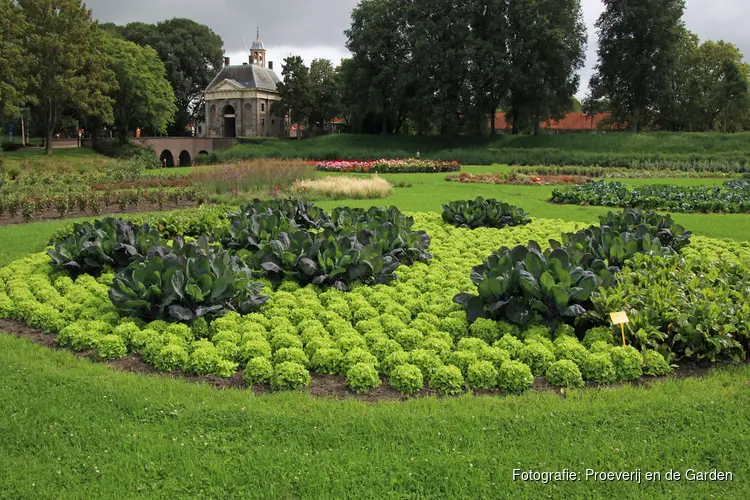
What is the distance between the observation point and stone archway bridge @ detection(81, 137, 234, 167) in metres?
52.8

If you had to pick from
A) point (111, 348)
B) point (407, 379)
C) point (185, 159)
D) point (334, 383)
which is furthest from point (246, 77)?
point (407, 379)

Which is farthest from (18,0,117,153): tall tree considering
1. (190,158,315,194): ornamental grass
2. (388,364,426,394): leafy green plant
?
(388,364,426,394): leafy green plant

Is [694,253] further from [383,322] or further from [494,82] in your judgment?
[494,82]

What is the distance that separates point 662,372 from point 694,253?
491 centimetres

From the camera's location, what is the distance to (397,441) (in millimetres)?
3770

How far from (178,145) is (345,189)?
42.7 m

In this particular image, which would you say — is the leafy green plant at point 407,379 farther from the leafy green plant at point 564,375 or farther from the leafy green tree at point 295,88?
the leafy green tree at point 295,88

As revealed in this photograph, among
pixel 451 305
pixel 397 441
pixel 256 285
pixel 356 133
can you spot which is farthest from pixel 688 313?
pixel 356 133

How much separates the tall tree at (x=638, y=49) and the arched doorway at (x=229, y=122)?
4605 cm

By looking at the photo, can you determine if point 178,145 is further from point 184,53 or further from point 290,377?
point 290,377

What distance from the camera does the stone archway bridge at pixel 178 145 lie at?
5284cm

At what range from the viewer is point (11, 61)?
117 feet

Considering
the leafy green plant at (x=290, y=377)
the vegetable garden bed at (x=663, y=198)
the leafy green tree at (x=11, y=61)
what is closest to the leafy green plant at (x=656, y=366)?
the leafy green plant at (x=290, y=377)

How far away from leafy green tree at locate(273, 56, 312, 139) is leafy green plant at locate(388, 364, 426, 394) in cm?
6024
